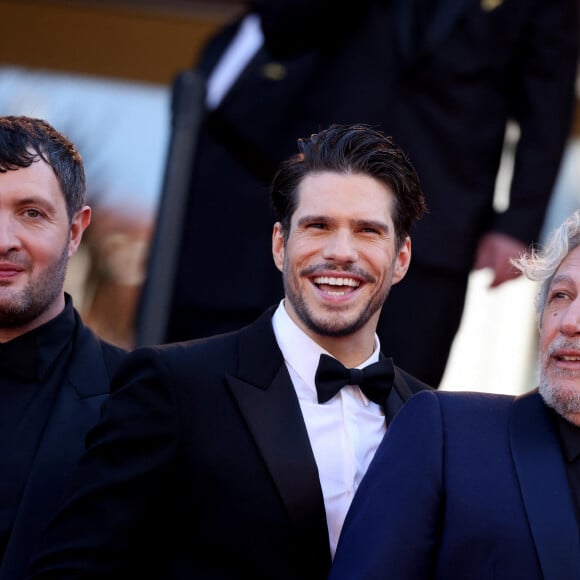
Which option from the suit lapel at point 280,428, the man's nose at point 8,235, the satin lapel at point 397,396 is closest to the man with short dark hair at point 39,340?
the man's nose at point 8,235

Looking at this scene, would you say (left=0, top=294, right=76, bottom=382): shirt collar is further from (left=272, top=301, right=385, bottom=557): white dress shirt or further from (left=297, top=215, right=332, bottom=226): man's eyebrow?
(left=297, top=215, right=332, bottom=226): man's eyebrow

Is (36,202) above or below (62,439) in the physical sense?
above

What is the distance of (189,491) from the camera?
333cm

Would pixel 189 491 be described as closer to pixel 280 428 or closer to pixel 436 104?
pixel 280 428

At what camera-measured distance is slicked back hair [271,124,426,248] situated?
11.8ft

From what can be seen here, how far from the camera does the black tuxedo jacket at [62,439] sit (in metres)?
3.37

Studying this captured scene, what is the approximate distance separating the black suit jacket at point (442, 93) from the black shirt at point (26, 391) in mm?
1221

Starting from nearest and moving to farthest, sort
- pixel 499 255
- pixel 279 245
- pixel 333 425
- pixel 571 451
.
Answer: pixel 571 451
pixel 333 425
pixel 279 245
pixel 499 255

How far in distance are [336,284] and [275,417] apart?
1.13ft

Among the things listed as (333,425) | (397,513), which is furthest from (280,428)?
(397,513)

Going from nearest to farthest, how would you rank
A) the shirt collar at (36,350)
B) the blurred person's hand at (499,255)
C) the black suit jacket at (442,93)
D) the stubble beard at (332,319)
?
1. the stubble beard at (332,319)
2. the shirt collar at (36,350)
3. the blurred person's hand at (499,255)
4. the black suit jacket at (442,93)

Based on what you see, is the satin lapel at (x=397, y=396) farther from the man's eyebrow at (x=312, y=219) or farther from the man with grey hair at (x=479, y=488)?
the man's eyebrow at (x=312, y=219)

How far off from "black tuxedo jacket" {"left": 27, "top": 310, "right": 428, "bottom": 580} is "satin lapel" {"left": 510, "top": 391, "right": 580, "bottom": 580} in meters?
0.46

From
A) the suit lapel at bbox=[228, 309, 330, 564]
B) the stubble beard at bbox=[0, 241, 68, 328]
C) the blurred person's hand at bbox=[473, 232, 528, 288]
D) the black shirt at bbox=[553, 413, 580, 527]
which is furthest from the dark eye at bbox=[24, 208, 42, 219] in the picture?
the blurred person's hand at bbox=[473, 232, 528, 288]
